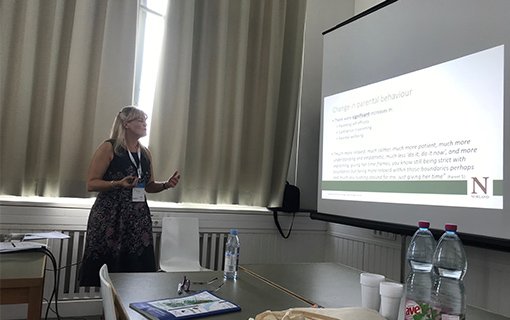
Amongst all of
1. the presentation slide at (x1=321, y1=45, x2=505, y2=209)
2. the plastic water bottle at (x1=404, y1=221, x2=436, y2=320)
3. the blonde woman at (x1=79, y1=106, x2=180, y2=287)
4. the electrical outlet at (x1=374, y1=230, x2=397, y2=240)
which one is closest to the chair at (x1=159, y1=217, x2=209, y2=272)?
the blonde woman at (x1=79, y1=106, x2=180, y2=287)

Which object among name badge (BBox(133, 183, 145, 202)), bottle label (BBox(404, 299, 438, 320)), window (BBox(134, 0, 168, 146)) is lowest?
bottle label (BBox(404, 299, 438, 320))

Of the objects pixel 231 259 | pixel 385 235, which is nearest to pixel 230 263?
pixel 231 259

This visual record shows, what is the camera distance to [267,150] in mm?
3711

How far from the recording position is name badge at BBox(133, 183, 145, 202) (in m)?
2.69

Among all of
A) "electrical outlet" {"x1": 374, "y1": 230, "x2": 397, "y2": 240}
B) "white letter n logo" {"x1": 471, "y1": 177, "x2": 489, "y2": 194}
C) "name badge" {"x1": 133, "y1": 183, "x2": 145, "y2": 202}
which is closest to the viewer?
"white letter n logo" {"x1": 471, "y1": 177, "x2": 489, "y2": 194}

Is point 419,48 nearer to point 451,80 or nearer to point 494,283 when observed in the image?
point 451,80

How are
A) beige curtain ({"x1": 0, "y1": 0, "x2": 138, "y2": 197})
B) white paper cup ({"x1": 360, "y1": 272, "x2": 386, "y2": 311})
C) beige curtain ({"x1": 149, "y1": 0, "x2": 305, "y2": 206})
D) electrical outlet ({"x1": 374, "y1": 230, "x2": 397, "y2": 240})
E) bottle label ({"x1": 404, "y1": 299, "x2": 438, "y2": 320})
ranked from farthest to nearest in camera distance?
beige curtain ({"x1": 149, "y1": 0, "x2": 305, "y2": 206})
electrical outlet ({"x1": 374, "y1": 230, "x2": 397, "y2": 240})
beige curtain ({"x1": 0, "y1": 0, "x2": 138, "y2": 197})
white paper cup ({"x1": 360, "y1": 272, "x2": 386, "y2": 311})
bottle label ({"x1": 404, "y1": 299, "x2": 438, "y2": 320})

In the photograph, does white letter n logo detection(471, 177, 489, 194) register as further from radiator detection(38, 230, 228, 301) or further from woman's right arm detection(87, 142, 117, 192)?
radiator detection(38, 230, 228, 301)

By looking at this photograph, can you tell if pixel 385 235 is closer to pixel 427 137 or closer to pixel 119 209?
pixel 427 137

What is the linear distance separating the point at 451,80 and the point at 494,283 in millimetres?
1192

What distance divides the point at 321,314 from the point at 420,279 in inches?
17.0

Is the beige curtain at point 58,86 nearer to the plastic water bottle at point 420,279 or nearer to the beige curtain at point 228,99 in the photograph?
the beige curtain at point 228,99

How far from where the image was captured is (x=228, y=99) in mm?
3639

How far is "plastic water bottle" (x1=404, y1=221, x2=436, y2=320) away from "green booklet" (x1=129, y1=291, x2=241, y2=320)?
0.57m
